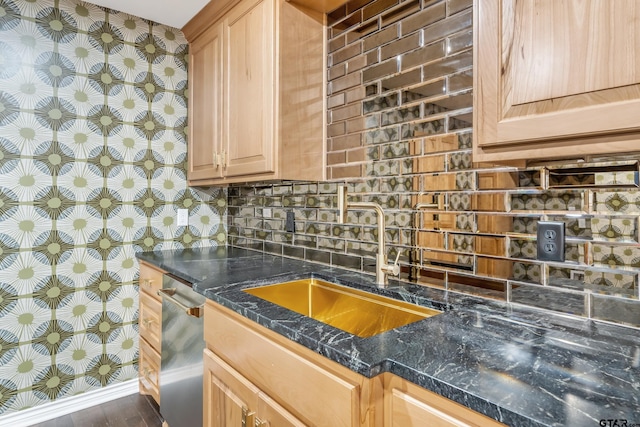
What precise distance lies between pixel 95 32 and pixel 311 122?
60.1 inches

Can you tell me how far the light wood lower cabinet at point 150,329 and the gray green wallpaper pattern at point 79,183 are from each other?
3.9 inches

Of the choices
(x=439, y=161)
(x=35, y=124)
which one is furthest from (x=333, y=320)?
(x=35, y=124)

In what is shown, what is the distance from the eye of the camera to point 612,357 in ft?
2.69

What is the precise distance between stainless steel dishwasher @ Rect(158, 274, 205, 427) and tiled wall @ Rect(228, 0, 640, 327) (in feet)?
2.27

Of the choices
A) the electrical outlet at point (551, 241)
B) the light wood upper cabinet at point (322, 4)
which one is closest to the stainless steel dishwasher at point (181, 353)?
the electrical outlet at point (551, 241)

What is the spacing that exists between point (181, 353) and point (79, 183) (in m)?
1.26

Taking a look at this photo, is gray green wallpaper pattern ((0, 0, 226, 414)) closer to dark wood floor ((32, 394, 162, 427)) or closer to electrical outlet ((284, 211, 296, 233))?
dark wood floor ((32, 394, 162, 427))

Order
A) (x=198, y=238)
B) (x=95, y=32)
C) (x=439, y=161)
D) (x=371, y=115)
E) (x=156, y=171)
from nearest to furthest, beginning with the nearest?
(x=439, y=161)
(x=371, y=115)
(x=95, y=32)
(x=156, y=171)
(x=198, y=238)

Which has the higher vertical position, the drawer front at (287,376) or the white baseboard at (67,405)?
the drawer front at (287,376)

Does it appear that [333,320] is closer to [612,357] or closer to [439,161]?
[439,161]

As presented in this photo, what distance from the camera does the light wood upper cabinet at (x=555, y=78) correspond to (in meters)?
0.74

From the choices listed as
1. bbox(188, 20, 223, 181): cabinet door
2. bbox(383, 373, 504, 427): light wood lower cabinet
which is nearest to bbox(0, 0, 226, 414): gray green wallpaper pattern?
bbox(188, 20, 223, 181): cabinet door

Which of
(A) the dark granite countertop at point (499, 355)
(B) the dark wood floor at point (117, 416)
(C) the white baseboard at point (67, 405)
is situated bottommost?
(B) the dark wood floor at point (117, 416)

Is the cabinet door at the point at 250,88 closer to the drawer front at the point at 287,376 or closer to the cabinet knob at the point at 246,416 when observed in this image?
the drawer front at the point at 287,376
